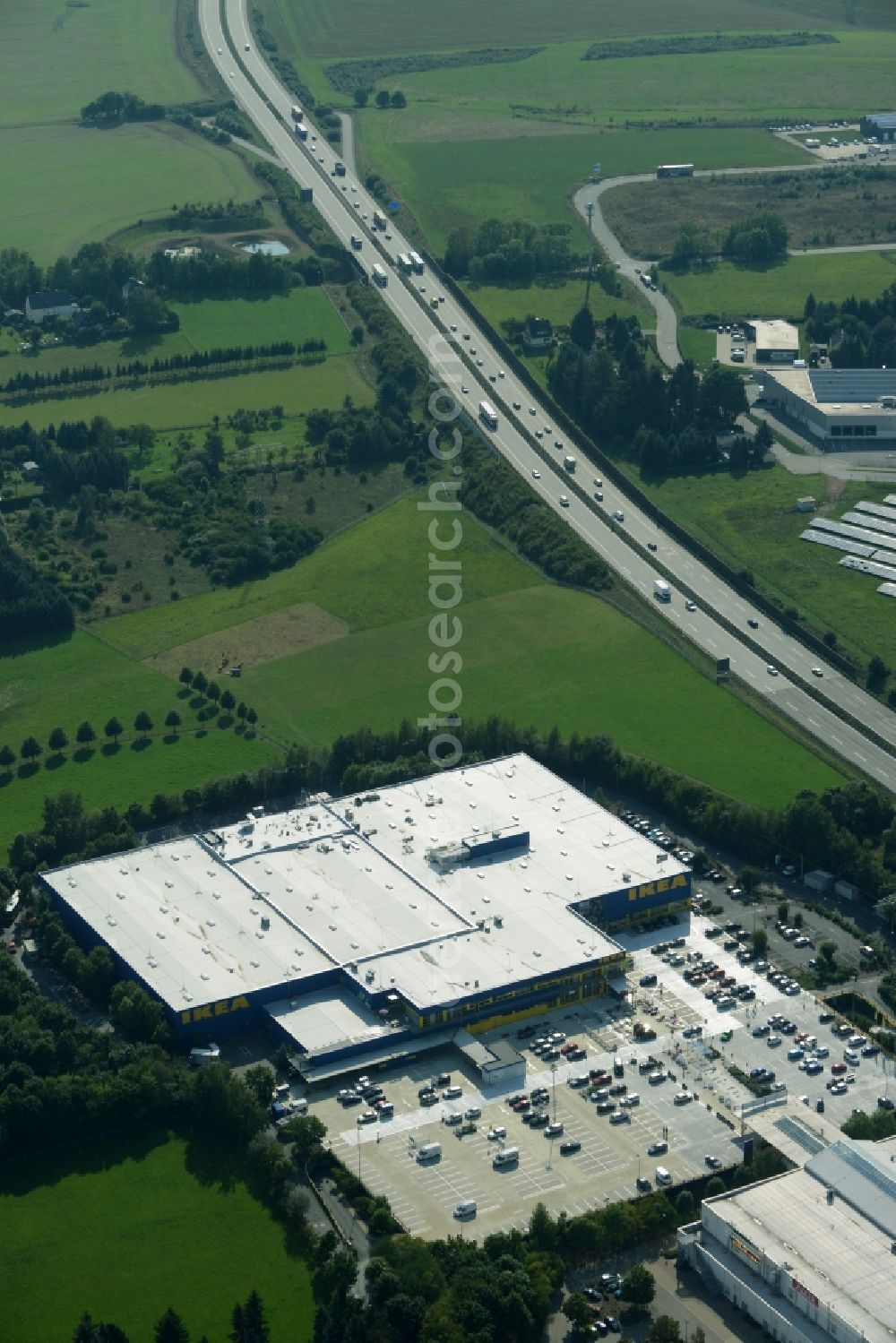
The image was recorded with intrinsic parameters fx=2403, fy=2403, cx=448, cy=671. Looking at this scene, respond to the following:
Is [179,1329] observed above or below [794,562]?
below

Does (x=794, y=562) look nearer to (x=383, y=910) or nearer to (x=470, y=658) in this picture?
(x=470, y=658)

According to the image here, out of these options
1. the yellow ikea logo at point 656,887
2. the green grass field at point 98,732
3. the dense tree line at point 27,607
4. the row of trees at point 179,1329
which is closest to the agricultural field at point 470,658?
the green grass field at point 98,732

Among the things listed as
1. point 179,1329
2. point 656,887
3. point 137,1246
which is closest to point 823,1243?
point 179,1329

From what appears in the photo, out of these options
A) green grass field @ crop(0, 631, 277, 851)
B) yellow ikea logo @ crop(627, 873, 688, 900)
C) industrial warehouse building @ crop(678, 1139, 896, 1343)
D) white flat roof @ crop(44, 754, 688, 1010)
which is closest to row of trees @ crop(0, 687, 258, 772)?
green grass field @ crop(0, 631, 277, 851)

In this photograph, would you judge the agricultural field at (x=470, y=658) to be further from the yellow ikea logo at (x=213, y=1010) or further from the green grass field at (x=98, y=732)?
the yellow ikea logo at (x=213, y=1010)

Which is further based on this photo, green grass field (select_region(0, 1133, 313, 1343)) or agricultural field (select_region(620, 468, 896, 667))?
agricultural field (select_region(620, 468, 896, 667))

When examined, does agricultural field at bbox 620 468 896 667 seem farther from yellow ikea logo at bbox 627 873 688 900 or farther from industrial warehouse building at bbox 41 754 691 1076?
yellow ikea logo at bbox 627 873 688 900

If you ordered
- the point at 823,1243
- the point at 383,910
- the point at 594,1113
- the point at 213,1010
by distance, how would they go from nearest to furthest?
the point at 823,1243
the point at 594,1113
the point at 213,1010
the point at 383,910
